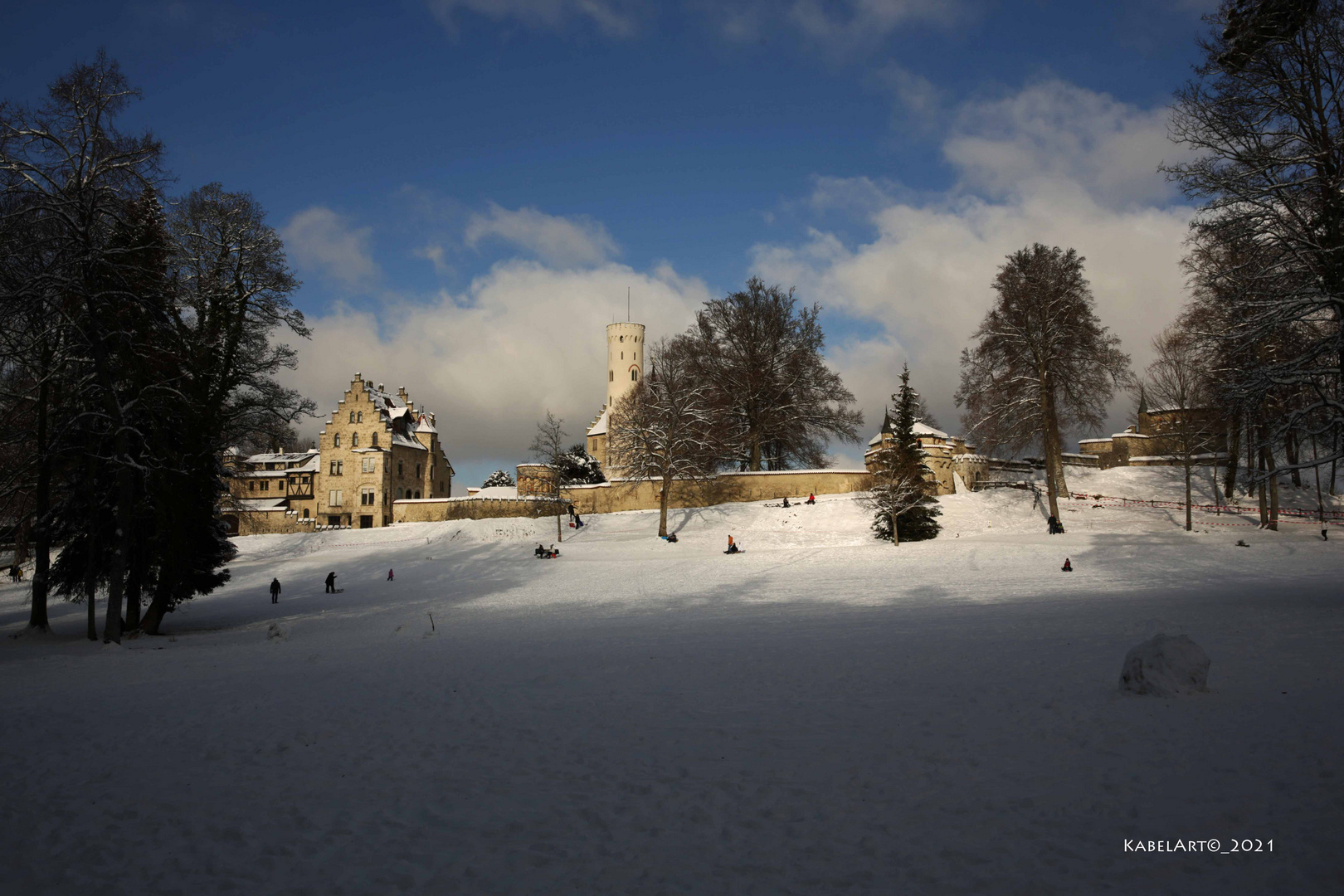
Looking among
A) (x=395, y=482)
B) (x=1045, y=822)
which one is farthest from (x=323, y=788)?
(x=395, y=482)

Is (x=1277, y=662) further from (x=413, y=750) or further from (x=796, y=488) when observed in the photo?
(x=796, y=488)

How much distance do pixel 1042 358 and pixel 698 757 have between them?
30.5 meters

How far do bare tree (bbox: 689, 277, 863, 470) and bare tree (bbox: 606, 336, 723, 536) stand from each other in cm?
209

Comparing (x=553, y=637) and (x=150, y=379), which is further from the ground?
(x=150, y=379)

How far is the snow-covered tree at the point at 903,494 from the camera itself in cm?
2980

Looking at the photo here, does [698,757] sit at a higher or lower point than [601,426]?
lower

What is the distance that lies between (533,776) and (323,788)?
73.7 inches

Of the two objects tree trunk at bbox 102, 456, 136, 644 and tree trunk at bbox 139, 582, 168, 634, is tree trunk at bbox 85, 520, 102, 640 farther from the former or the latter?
tree trunk at bbox 139, 582, 168, 634

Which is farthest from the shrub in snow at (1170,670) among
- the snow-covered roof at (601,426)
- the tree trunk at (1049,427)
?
the snow-covered roof at (601,426)

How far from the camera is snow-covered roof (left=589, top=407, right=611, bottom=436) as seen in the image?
7694cm

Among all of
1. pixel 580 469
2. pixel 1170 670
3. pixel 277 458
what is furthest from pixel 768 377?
pixel 277 458

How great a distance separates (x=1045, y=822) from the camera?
5.75 m

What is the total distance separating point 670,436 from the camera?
37.9 metres

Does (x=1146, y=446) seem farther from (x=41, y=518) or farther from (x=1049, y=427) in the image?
(x=41, y=518)
